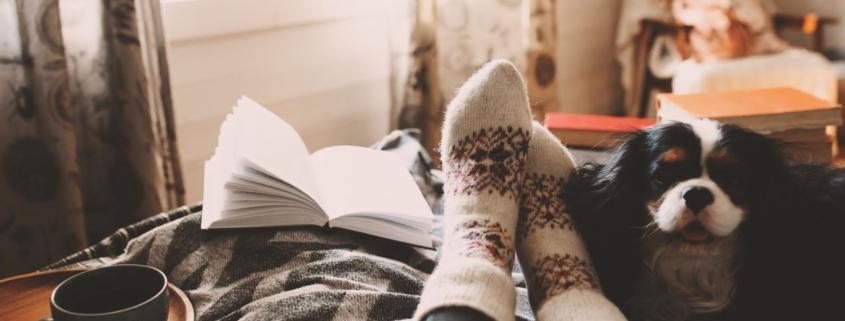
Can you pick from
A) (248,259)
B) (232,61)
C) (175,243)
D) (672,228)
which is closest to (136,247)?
(175,243)

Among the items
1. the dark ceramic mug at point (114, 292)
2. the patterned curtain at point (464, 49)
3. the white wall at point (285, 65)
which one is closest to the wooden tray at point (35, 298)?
the dark ceramic mug at point (114, 292)

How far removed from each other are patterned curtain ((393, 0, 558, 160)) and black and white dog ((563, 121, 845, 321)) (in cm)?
122

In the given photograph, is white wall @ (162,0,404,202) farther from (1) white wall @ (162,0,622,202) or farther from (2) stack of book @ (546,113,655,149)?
(2) stack of book @ (546,113,655,149)

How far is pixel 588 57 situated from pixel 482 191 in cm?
234

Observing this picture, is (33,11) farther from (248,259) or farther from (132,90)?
(248,259)

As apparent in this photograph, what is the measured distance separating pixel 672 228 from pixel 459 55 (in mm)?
1557

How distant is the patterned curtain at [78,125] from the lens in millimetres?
1171

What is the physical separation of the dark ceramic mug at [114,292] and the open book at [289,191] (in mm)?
265

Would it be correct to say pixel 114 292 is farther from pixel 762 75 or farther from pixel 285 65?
pixel 762 75

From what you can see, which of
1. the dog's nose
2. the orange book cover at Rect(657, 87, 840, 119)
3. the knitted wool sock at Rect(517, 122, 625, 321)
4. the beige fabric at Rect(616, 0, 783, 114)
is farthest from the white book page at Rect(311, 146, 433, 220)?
the beige fabric at Rect(616, 0, 783, 114)

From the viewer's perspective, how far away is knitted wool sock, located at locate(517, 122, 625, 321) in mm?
771

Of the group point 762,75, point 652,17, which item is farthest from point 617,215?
point 652,17

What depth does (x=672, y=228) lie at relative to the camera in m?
0.76

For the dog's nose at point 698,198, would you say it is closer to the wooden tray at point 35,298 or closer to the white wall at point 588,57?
the wooden tray at point 35,298
